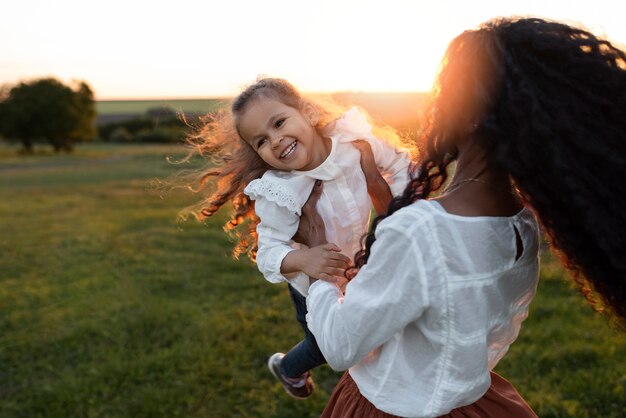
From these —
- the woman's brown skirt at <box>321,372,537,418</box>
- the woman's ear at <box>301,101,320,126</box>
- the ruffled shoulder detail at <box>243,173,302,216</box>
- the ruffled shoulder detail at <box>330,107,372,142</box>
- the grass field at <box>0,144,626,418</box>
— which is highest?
the woman's ear at <box>301,101,320,126</box>

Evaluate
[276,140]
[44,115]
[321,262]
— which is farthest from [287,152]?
[44,115]

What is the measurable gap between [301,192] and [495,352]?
0.80m

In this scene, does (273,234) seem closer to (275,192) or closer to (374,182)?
(275,192)

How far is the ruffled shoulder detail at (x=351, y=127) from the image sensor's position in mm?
2121

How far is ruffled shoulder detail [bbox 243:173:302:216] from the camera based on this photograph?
1841 mm

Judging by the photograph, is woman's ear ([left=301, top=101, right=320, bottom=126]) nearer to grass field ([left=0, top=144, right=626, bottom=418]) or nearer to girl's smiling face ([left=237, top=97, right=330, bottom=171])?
girl's smiling face ([left=237, top=97, right=330, bottom=171])

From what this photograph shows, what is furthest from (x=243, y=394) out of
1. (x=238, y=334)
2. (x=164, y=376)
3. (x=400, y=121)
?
(x=400, y=121)

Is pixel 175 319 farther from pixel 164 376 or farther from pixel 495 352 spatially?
pixel 495 352

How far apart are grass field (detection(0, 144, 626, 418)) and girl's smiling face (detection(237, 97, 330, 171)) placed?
3.15ft

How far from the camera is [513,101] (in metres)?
1.08

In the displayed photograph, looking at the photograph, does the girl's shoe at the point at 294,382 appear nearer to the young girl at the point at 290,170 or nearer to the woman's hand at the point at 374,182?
the young girl at the point at 290,170

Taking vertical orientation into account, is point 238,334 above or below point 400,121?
below

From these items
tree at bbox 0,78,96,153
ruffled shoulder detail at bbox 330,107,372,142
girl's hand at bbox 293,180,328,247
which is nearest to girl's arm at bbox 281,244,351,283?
girl's hand at bbox 293,180,328,247

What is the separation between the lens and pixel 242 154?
218cm
